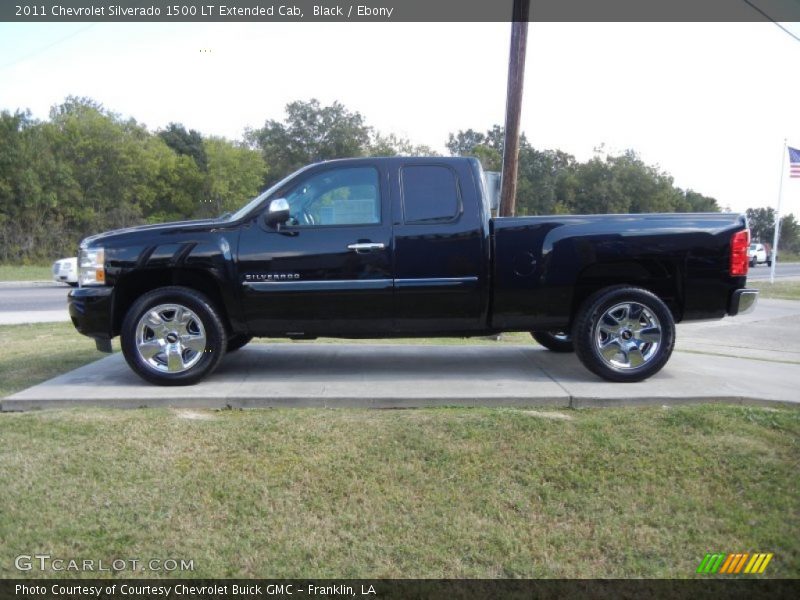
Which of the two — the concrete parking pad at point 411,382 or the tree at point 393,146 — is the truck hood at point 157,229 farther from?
the tree at point 393,146

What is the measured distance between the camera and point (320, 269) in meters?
5.35

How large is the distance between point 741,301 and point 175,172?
4829cm

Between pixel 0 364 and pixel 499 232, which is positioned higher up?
pixel 499 232

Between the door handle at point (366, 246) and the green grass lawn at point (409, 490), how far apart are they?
4.79 ft

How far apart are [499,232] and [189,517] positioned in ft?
10.7

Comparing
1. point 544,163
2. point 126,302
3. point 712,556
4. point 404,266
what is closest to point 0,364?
point 126,302

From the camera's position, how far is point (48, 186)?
3828 centimetres

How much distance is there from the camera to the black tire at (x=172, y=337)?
5.29 metres

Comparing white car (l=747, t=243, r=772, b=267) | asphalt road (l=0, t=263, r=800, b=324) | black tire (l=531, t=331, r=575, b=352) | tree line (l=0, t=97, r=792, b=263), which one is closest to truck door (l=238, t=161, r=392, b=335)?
black tire (l=531, t=331, r=575, b=352)

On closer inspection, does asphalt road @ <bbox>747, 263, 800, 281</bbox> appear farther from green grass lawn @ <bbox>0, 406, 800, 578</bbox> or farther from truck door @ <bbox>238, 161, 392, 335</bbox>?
green grass lawn @ <bbox>0, 406, 800, 578</bbox>

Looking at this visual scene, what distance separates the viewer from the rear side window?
5.46 metres

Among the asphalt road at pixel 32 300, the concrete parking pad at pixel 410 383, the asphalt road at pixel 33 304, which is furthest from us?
the asphalt road at pixel 32 300

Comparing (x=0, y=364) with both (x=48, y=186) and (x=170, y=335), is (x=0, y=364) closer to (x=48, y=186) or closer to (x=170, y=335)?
(x=170, y=335)

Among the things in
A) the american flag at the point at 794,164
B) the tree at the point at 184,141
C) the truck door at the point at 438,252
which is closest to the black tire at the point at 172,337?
the truck door at the point at 438,252
